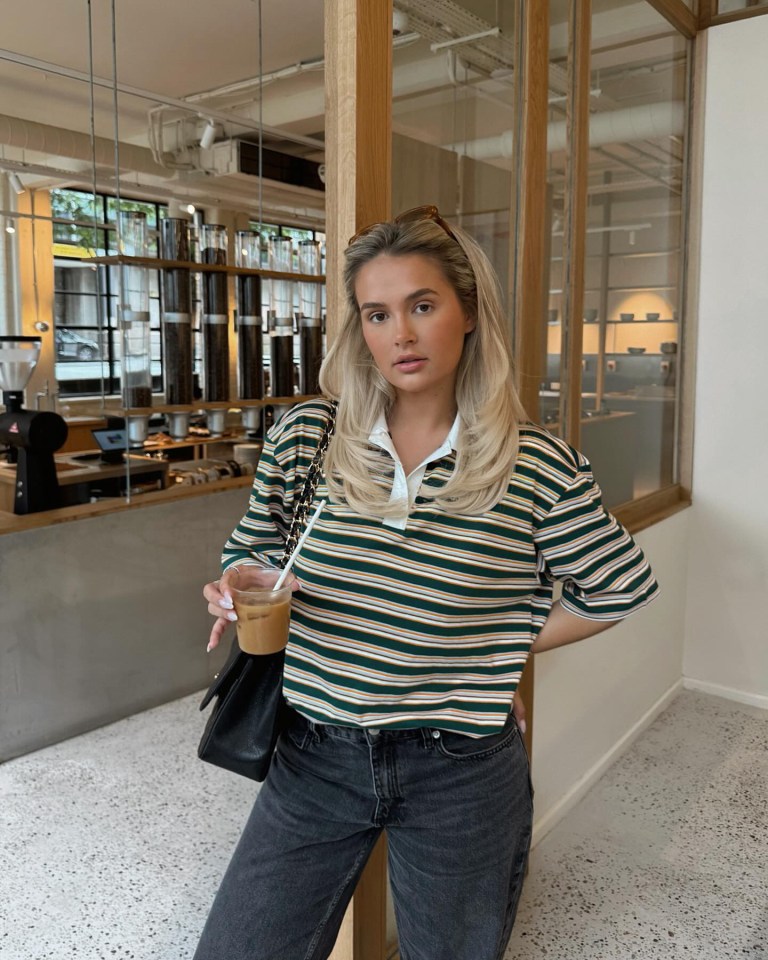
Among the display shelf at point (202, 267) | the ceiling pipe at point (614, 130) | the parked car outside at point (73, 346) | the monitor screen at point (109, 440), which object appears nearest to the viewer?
the ceiling pipe at point (614, 130)

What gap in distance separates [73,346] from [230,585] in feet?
28.3

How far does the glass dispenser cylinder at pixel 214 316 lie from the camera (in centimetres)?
462

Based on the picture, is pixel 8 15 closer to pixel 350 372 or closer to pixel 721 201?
pixel 721 201

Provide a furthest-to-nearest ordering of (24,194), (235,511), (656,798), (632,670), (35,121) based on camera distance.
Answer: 1. (24,194)
2. (35,121)
3. (235,511)
4. (632,670)
5. (656,798)

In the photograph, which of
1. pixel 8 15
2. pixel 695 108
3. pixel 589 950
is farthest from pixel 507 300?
pixel 8 15

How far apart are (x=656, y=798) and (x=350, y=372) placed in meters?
2.22

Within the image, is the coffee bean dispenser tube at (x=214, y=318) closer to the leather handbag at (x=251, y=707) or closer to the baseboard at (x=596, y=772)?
the baseboard at (x=596, y=772)

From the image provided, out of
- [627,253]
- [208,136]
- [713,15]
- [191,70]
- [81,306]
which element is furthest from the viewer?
[81,306]

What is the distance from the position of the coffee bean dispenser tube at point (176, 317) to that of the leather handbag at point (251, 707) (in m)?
3.14

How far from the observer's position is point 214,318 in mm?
4660

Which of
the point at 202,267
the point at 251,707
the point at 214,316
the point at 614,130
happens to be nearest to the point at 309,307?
the point at 214,316

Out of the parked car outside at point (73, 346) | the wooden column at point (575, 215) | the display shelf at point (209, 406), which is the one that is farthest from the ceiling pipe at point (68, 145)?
the wooden column at point (575, 215)

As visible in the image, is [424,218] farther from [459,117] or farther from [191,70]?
[191,70]

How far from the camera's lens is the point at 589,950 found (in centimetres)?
221
